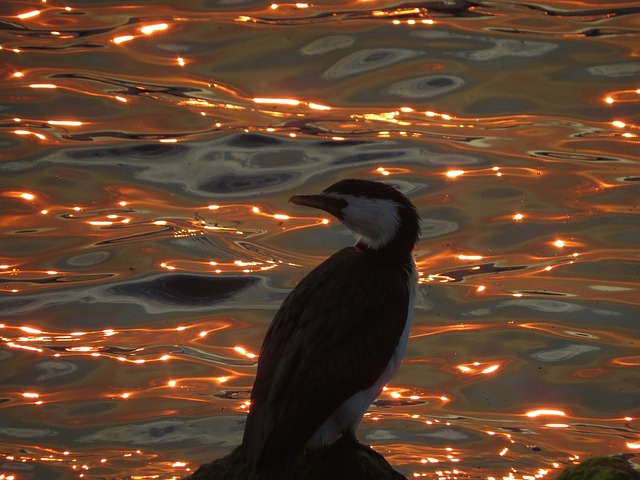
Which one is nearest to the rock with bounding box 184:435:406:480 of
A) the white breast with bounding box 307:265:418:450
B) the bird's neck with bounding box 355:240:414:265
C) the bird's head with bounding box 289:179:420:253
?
the white breast with bounding box 307:265:418:450

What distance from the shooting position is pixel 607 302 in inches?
478

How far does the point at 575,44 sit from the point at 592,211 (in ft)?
11.2

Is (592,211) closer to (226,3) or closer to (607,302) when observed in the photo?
(607,302)

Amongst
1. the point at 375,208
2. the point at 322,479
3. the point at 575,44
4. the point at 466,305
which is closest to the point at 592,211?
the point at 466,305

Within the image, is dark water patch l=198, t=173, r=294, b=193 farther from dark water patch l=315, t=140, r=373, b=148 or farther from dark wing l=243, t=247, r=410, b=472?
dark wing l=243, t=247, r=410, b=472

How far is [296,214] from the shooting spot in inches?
542

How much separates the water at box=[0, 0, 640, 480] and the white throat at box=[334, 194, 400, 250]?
241cm

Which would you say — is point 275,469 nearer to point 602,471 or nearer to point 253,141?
point 602,471

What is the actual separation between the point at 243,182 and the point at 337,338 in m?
7.08

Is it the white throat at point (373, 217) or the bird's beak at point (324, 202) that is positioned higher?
the bird's beak at point (324, 202)

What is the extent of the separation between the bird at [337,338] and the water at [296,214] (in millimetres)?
2267

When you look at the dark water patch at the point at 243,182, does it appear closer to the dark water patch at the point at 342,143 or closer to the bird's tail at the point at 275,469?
the dark water patch at the point at 342,143

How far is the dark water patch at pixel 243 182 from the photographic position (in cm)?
1413

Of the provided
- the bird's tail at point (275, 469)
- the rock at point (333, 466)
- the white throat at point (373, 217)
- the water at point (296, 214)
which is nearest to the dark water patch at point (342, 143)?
the water at point (296, 214)
